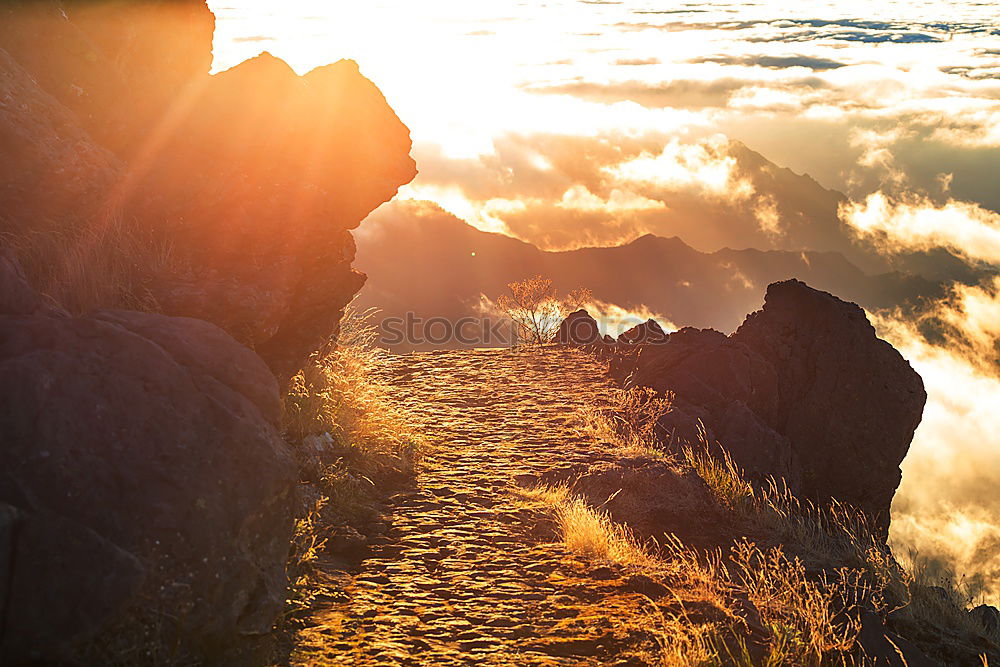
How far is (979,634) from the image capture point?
329 inches

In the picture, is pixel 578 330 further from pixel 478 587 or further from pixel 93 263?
pixel 93 263

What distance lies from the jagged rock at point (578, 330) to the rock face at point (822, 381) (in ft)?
17.1

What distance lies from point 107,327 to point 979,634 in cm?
924

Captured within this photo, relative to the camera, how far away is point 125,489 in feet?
15.0

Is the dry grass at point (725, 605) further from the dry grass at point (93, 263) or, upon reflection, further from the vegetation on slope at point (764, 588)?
the dry grass at point (93, 263)

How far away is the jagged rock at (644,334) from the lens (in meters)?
20.3

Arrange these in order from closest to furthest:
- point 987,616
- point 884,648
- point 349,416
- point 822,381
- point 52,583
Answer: point 52,583, point 884,648, point 987,616, point 349,416, point 822,381

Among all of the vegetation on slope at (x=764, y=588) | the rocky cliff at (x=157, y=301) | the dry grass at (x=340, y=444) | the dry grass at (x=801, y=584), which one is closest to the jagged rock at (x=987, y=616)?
the dry grass at (x=801, y=584)

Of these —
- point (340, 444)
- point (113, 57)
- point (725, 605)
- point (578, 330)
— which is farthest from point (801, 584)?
point (578, 330)

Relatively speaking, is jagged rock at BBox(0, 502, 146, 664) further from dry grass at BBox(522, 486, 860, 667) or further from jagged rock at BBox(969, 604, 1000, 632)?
jagged rock at BBox(969, 604, 1000, 632)

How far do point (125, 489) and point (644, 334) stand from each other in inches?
694

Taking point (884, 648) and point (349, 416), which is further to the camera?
point (349, 416)

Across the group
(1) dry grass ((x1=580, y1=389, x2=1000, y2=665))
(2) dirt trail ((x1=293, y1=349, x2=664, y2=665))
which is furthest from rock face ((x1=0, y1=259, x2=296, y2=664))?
(1) dry grass ((x1=580, y1=389, x2=1000, y2=665))

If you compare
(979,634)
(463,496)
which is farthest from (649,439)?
(979,634)
